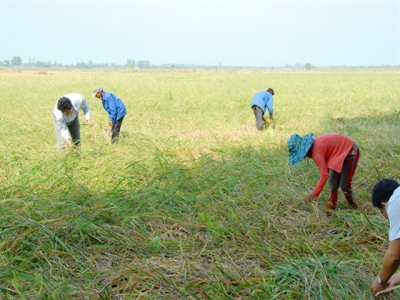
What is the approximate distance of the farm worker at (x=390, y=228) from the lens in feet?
6.46

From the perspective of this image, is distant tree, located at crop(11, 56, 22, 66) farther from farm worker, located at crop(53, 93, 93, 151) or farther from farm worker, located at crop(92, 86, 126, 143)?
farm worker, located at crop(53, 93, 93, 151)

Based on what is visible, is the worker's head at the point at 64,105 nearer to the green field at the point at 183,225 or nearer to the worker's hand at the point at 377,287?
the green field at the point at 183,225

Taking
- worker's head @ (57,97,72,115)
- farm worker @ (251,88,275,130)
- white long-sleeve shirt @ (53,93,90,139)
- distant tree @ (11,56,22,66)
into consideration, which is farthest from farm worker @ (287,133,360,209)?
distant tree @ (11,56,22,66)

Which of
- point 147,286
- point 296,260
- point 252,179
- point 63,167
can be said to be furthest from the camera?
point 63,167

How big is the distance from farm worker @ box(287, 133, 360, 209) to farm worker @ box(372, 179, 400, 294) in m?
1.37

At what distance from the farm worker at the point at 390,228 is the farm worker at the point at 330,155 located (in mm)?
1372

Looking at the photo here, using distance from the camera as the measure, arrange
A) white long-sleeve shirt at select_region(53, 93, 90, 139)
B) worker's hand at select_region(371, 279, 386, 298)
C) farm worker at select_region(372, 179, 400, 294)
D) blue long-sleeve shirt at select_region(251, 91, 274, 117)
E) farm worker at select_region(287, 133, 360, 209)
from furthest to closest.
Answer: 1. blue long-sleeve shirt at select_region(251, 91, 274, 117)
2. white long-sleeve shirt at select_region(53, 93, 90, 139)
3. farm worker at select_region(287, 133, 360, 209)
4. worker's hand at select_region(371, 279, 386, 298)
5. farm worker at select_region(372, 179, 400, 294)

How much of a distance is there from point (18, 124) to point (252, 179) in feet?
21.1

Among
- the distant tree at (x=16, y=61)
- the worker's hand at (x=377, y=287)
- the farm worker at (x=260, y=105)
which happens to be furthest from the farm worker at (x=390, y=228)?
the distant tree at (x=16, y=61)

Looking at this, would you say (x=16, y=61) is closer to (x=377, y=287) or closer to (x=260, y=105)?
(x=260, y=105)

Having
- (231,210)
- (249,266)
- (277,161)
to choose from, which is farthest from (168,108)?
(249,266)

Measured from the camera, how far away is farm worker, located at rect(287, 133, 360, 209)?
3.57 metres

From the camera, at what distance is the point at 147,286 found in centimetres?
246

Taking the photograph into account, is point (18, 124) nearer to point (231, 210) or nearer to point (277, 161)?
point (277, 161)
